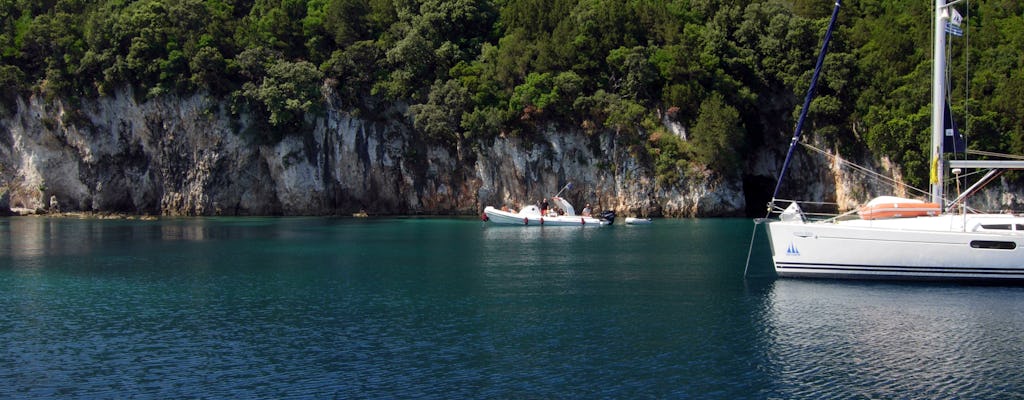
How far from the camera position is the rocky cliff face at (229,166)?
85.3 m

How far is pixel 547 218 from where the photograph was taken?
69438mm

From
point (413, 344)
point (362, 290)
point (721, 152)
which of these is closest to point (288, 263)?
point (362, 290)

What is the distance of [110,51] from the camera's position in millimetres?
84750

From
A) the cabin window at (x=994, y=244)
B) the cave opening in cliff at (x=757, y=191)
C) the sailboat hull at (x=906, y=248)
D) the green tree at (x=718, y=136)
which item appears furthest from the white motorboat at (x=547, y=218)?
the cabin window at (x=994, y=244)

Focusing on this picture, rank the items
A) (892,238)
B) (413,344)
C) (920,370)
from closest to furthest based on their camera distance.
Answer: (920,370)
(413,344)
(892,238)

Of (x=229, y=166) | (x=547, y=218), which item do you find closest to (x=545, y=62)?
(x=547, y=218)

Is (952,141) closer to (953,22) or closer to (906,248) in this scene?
(953,22)

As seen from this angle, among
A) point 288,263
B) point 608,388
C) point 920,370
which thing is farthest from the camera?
point 288,263

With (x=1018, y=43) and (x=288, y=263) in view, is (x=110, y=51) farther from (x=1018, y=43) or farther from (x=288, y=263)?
(x=1018, y=43)

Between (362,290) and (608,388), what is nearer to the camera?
(608,388)

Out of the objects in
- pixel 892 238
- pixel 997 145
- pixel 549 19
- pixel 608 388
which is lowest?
pixel 608 388

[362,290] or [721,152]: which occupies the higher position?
[721,152]

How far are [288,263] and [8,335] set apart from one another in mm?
17118

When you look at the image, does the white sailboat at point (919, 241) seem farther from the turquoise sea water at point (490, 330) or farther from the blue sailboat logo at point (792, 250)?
the turquoise sea water at point (490, 330)
